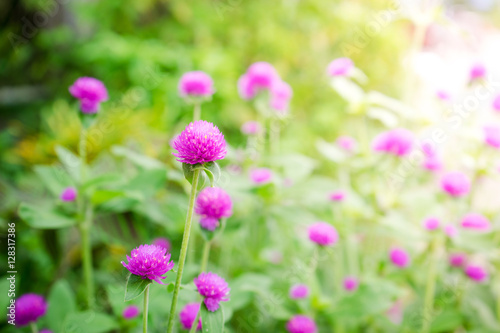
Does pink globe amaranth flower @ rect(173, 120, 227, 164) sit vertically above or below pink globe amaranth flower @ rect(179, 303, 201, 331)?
above

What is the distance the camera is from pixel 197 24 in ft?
8.74

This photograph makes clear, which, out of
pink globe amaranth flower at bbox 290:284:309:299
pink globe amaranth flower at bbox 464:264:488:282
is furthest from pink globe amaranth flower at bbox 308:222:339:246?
pink globe amaranth flower at bbox 464:264:488:282

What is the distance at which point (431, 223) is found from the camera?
3.61 ft

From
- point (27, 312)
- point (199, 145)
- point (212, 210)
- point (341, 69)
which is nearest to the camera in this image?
point (199, 145)

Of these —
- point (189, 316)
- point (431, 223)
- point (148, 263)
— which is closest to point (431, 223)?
point (431, 223)

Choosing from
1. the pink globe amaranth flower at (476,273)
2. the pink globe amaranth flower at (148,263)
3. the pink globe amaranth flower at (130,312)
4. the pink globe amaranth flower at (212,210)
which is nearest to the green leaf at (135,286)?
the pink globe amaranth flower at (148,263)

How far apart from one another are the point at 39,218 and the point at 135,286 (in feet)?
1.46

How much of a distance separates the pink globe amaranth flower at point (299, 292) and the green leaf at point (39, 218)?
598 mm

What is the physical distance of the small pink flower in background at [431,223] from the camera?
109 cm

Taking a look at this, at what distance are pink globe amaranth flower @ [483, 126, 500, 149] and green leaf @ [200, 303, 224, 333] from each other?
3.21 ft

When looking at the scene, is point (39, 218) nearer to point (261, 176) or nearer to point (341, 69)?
point (261, 176)

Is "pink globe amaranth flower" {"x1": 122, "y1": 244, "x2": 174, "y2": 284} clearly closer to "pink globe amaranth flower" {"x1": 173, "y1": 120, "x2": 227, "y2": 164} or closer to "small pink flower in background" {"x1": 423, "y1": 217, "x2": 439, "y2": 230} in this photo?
"pink globe amaranth flower" {"x1": 173, "y1": 120, "x2": 227, "y2": 164}

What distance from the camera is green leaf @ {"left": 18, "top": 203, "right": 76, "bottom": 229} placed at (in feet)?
2.80

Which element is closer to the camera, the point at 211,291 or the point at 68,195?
the point at 211,291
